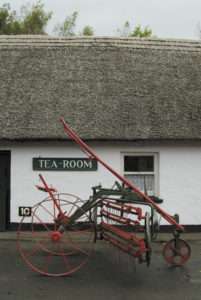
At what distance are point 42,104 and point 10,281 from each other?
4.72m

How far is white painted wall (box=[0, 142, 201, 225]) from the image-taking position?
26.8 ft

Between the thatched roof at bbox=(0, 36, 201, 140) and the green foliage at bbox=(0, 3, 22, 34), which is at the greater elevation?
the green foliage at bbox=(0, 3, 22, 34)

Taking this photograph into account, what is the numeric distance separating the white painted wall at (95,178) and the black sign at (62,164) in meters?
0.11

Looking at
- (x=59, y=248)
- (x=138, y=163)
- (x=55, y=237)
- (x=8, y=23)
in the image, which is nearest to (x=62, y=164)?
(x=138, y=163)

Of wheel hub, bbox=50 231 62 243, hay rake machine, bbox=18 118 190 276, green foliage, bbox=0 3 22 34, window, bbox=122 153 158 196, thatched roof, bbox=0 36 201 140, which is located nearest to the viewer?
hay rake machine, bbox=18 118 190 276

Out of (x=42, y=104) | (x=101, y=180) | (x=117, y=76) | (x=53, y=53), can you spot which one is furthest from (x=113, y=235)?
(x=53, y=53)

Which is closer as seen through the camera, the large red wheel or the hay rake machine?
the hay rake machine

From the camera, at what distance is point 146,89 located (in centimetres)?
892

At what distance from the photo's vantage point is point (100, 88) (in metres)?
8.95

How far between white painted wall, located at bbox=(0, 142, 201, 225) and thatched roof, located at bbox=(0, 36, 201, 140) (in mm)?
469

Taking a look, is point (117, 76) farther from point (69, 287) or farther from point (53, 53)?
point (69, 287)

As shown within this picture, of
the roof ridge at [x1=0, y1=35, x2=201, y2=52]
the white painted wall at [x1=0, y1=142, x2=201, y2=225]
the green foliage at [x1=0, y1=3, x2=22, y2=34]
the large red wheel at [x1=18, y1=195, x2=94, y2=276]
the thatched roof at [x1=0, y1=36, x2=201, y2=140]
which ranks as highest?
the green foliage at [x1=0, y1=3, x2=22, y2=34]

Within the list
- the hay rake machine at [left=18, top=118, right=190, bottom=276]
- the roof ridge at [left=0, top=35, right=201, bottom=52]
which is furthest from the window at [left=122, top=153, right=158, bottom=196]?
the roof ridge at [left=0, top=35, right=201, bottom=52]

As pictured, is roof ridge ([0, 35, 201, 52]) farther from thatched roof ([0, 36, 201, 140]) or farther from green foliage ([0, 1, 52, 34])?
green foliage ([0, 1, 52, 34])
